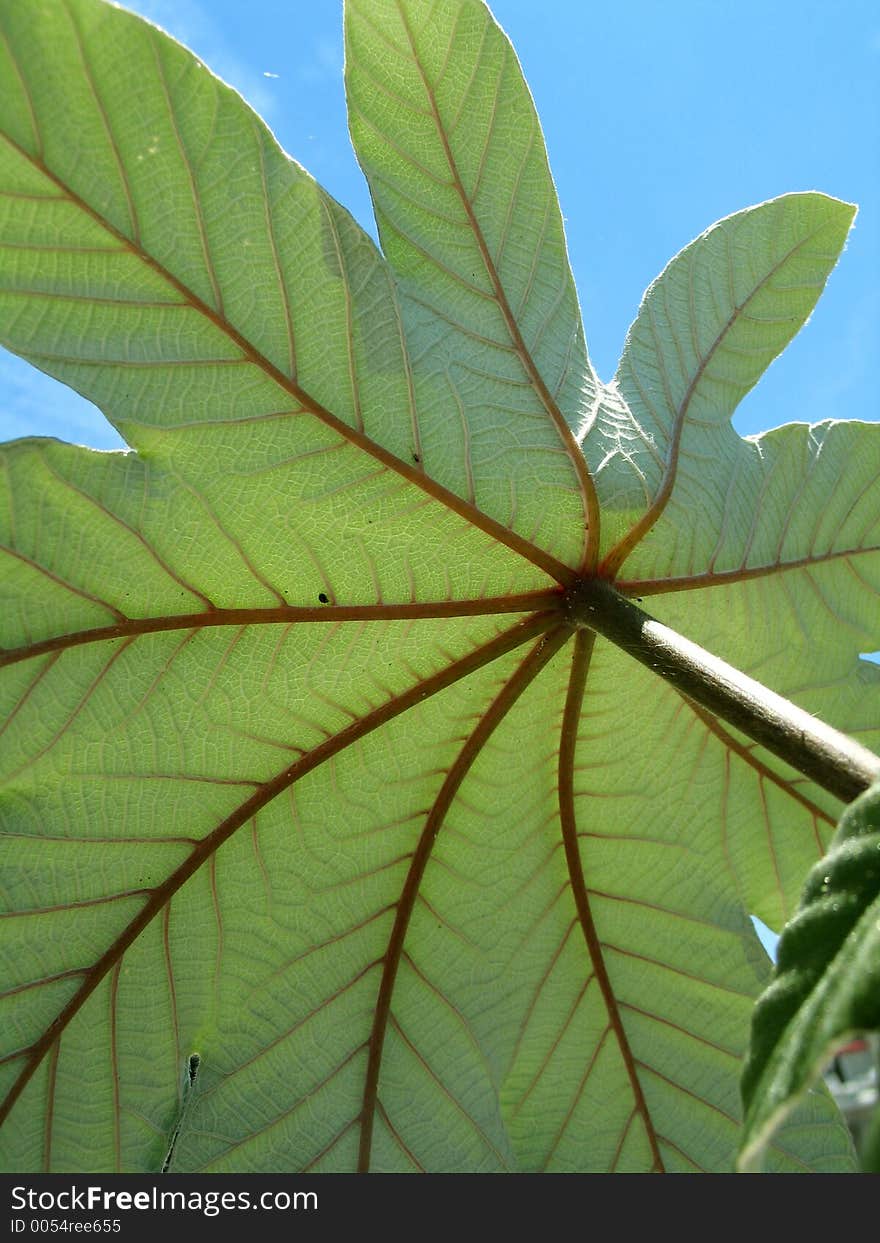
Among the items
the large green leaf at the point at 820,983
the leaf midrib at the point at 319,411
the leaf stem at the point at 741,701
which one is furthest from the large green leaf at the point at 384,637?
the large green leaf at the point at 820,983

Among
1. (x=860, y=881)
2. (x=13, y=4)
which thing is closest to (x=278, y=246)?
(x=13, y=4)

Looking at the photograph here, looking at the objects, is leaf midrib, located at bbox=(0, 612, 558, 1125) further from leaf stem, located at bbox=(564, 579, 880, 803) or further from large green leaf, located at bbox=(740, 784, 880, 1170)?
large green leaf, located at bbox=(740, 784, 880, 1170)

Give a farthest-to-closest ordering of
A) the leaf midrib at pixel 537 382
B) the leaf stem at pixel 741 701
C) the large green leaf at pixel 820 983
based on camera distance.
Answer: the leaf midrib at pixel 537 382 < the leaf stem at pixel 741 701 < the large green leaf at pixel 820 983

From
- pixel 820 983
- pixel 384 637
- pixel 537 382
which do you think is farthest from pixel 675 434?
pixel 820 983

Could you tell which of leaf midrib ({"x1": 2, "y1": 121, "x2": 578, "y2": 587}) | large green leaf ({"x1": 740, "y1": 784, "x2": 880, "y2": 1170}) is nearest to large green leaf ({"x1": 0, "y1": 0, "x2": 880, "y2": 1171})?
leaf midrib ({"x1": 2, "y1": 121, "x2": 578, "y2": 587})

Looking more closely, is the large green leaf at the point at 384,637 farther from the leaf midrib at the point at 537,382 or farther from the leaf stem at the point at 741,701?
the leaf stem at the point at 741,701

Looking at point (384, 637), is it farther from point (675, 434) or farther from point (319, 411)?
point (675, 434)
